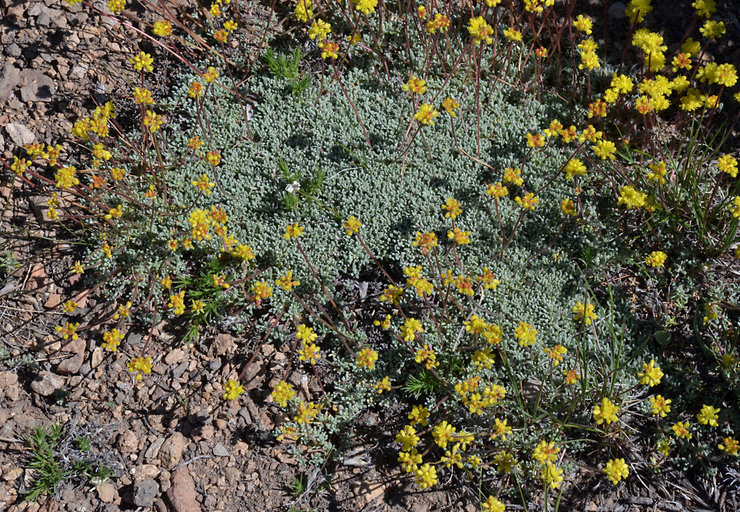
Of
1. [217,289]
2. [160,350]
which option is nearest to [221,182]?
[217,289]

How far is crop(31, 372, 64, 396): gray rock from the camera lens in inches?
138

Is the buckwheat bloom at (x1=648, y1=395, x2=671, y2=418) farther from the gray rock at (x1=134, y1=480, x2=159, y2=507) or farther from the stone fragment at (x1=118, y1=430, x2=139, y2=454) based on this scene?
the stone fragment at (x1=118, y1=430, x2=139, y2=454)

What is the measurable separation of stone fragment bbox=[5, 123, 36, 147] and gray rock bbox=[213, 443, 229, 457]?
2517 mm

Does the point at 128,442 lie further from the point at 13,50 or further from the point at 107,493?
the point at 13,50

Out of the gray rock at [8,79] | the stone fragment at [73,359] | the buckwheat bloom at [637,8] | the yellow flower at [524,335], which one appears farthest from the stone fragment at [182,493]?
the buckwheat bloom at [637,8]

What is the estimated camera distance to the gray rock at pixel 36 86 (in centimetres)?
418

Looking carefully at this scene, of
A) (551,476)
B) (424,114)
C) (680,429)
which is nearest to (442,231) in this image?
(424,114)

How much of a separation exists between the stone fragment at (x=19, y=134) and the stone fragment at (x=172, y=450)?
2.33 m

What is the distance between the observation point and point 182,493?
3.24 m

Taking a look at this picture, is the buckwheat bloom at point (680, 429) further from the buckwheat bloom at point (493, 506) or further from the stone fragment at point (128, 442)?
the stone fragment at point (128, 442)

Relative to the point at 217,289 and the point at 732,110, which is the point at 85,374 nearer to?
the point at 217,289

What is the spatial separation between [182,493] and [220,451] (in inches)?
11.5

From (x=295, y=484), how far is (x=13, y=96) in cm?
335

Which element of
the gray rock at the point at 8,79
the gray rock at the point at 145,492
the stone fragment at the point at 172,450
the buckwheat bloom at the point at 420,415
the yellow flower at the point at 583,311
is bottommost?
the gray rock at the point at 145,492
